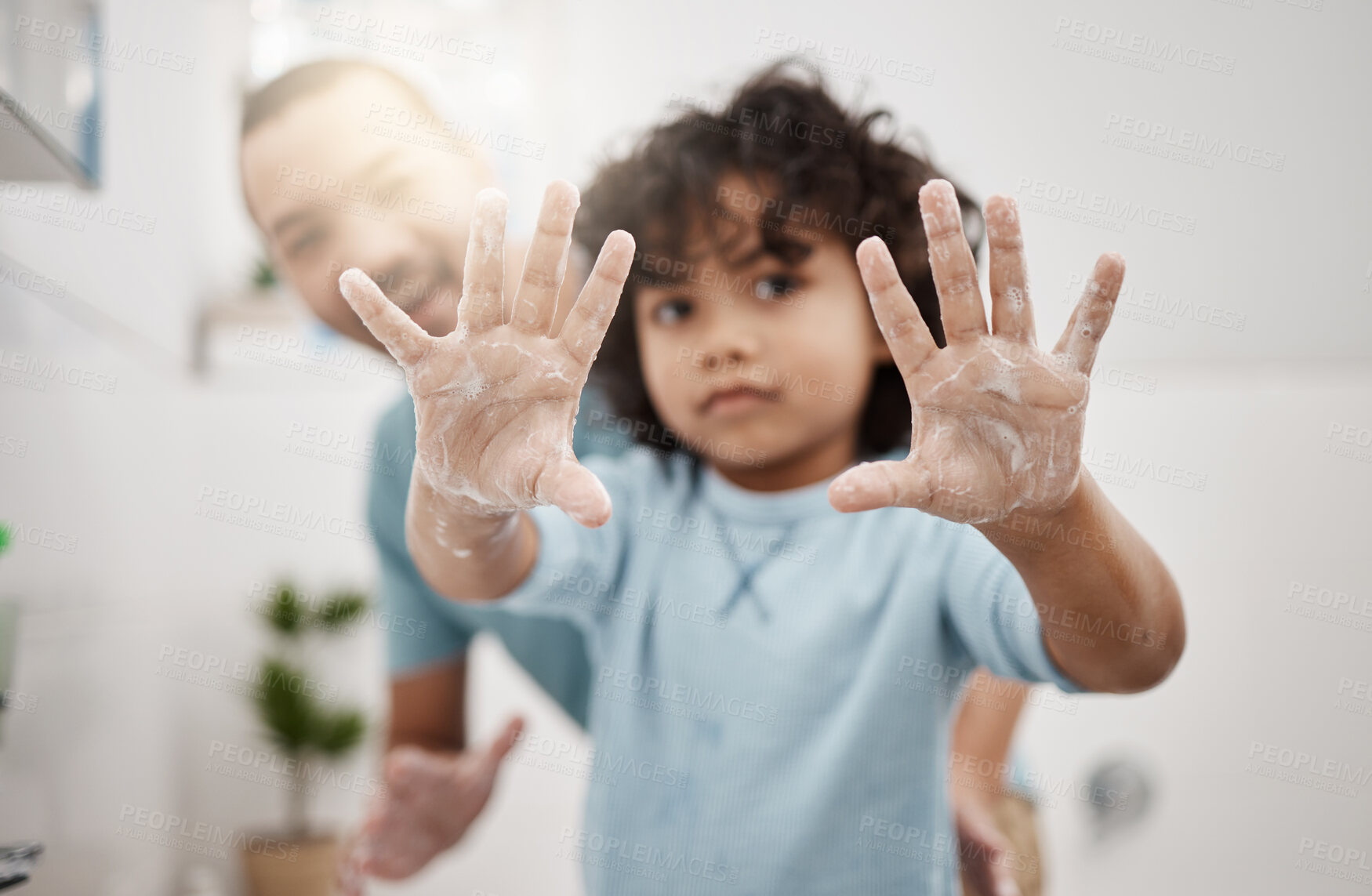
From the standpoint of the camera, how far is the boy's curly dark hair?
673 mm

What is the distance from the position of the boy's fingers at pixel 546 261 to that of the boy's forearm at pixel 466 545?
0.38 ft

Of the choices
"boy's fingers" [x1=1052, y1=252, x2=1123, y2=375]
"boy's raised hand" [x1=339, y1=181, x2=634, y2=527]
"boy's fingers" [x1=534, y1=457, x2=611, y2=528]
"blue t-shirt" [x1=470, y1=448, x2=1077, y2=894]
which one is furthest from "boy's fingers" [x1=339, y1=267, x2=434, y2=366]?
"boy's fingers" [x1=1052, y1=252, x2=1123, y2=375]

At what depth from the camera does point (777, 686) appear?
2.07 feet

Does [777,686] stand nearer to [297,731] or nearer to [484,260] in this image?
[484,260]

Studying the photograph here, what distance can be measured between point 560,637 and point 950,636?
0.53 meters

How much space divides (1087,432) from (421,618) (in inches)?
41.5

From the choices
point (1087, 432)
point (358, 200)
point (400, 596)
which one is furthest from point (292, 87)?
point (1087, 432)

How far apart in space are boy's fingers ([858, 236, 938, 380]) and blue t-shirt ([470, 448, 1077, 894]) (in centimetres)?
20

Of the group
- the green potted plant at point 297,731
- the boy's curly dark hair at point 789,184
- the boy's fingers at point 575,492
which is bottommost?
the green potted plant at point 297,731

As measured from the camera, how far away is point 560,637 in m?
1.00

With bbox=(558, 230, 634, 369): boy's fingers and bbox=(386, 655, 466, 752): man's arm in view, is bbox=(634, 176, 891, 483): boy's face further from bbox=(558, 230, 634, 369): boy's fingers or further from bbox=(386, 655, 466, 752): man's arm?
bbox=(386, 655, 466, 752): man's arm

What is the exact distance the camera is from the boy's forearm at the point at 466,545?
48 cm

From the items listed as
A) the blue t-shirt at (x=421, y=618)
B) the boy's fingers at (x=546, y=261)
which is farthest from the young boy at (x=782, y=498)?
the blue t-shirt at (x=421, y=618)

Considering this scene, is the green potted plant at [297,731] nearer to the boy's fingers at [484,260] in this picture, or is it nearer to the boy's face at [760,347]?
the boy's face at [760,347]
